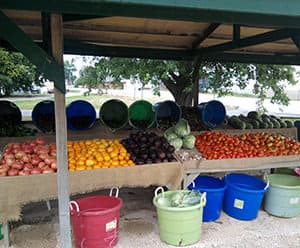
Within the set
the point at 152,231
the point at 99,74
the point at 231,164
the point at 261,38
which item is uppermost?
the point at 261,38

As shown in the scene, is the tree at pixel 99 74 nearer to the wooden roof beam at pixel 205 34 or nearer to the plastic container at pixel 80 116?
the wooden roof beam at pixel 205 34

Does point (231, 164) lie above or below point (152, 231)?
above

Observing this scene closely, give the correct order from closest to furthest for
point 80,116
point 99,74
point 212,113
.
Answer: point 80,116
point 212,113
point 99,74

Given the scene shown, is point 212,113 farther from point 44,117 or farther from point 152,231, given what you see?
point 44,117

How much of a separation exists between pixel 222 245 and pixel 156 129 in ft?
7.81

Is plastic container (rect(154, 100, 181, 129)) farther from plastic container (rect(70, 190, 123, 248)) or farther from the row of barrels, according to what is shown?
plastic container (rect(70, 190, 123, 248))

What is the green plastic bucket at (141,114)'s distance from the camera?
492cm

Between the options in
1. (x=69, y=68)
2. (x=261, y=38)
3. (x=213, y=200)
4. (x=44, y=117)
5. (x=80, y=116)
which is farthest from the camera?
(x=69, y=68)

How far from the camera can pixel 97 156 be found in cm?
315

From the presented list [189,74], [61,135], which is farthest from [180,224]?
[189,74]

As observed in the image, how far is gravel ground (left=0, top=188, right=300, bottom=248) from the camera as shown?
300 centimetres

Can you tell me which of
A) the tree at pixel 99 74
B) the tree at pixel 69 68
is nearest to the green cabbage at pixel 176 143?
the tree at pixel 99 74

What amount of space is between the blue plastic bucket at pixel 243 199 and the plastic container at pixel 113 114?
2.04 meters

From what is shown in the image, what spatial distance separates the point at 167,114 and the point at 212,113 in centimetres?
89
